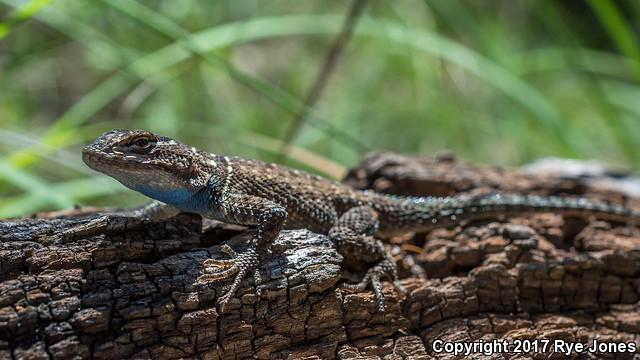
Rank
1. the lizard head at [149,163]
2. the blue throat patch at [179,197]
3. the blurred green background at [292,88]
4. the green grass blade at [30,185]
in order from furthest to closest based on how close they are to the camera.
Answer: the blurred green background at [292,88] → the green grass blade at [30,185] → the blue throat patch at [179,197] → the lizard head at [149,163]

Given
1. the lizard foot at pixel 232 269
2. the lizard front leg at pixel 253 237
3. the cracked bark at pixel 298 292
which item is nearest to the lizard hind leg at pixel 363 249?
the cracked bark at pixel 298 292

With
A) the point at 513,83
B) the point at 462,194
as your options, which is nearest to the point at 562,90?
the point at 513,83

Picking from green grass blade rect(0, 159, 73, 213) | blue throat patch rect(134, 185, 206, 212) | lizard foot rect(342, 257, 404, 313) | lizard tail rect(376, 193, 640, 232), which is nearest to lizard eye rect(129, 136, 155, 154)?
blue throat patch rect(134, 185, 206, 212)

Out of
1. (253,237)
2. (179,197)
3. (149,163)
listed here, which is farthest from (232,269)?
(149,163)

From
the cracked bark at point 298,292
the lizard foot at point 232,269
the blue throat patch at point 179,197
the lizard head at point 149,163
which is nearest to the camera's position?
the cracked bark at point 298,292

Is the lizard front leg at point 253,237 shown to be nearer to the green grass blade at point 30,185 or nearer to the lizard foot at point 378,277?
the lizard foot at point 378,277

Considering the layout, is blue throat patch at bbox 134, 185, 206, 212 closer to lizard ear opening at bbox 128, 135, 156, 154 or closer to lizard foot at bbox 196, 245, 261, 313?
lizard ear opening at bbox 128, 135, 156, 154

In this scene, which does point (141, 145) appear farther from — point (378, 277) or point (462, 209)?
point (462, 209)
